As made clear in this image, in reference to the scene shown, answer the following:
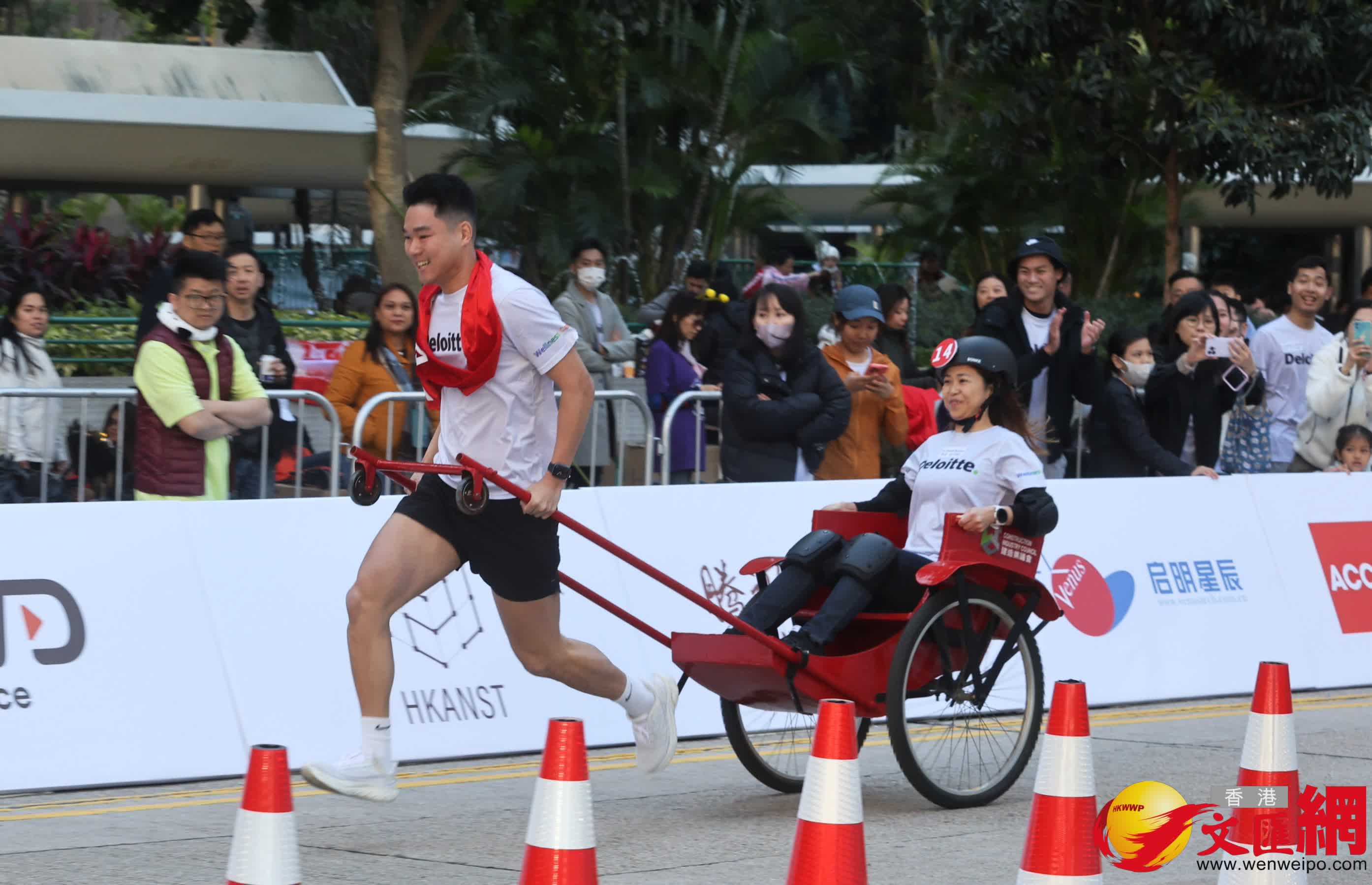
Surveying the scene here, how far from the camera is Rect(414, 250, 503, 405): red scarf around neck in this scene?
599 centimetres

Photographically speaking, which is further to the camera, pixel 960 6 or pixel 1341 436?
pixel 960 6

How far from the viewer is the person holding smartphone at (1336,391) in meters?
11.0

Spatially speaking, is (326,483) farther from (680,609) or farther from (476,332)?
(476,332)

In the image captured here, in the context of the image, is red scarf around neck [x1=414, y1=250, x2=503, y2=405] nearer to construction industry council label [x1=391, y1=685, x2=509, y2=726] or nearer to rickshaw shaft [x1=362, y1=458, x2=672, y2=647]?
rickshaw shaft [x1=362, y1=458, x2=672, y2=647]

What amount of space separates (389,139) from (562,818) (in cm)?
1420

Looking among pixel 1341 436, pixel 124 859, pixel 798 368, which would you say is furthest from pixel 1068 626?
pixel 124 859

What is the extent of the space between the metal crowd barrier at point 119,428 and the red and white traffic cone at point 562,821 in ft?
16.5

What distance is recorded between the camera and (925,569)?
6.73 m

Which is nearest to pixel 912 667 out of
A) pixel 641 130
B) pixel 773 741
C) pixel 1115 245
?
pixel 773 741

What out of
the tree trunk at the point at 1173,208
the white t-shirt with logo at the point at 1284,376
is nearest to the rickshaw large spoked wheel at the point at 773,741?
the white t-shirt with logo at the point at 1284,376

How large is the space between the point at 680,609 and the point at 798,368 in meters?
1.85

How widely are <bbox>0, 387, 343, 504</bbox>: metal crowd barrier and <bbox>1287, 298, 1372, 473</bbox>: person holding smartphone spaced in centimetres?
562

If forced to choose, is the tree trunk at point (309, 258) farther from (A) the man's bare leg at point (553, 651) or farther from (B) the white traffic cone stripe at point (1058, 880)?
(B) the white traffic cone stripe at point (1058, 880)

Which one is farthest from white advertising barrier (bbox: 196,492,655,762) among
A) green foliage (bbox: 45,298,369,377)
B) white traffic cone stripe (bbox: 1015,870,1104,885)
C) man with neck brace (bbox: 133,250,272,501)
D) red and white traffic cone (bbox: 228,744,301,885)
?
green foliage (bbox: 45,298,369,377)
